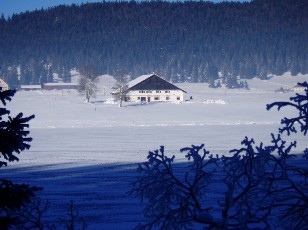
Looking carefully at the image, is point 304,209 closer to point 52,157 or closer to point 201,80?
point 52,157

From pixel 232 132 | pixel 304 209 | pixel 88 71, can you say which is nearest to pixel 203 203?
pixel 304 209

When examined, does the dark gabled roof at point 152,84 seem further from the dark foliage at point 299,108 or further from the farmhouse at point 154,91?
the dark foliage at point 299,108

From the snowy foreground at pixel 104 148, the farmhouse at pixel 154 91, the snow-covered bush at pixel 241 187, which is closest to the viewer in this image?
the snow-covered bush at pixel 241 187

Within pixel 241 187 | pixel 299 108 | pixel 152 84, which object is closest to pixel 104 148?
pixel 241 187

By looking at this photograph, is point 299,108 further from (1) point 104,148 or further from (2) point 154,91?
(2) point 154,91

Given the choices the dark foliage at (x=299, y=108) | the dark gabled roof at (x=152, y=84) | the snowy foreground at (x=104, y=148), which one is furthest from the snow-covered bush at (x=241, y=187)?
the dark gabled roof at (x=152, y=84)

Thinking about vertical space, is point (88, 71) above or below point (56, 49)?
below

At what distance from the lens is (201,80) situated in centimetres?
12338

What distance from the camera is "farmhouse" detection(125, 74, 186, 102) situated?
220ft

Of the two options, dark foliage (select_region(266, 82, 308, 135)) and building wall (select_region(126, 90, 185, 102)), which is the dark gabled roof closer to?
building wall (select_region(126, 90, 185, 102))

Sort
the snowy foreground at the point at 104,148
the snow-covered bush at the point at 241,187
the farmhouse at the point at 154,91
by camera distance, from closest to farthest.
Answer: the snow-covered bush at the point at 241,187 < the snowy foreground at the point at 104,148 < the farmhouse at the point at 154,91

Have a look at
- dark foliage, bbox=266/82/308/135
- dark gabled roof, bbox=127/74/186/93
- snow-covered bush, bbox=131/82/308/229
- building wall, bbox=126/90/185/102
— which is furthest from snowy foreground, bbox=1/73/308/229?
dark gabled roof, bbox=127/74/186/93

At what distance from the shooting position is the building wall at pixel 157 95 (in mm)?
67125

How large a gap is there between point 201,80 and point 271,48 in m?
66.0
